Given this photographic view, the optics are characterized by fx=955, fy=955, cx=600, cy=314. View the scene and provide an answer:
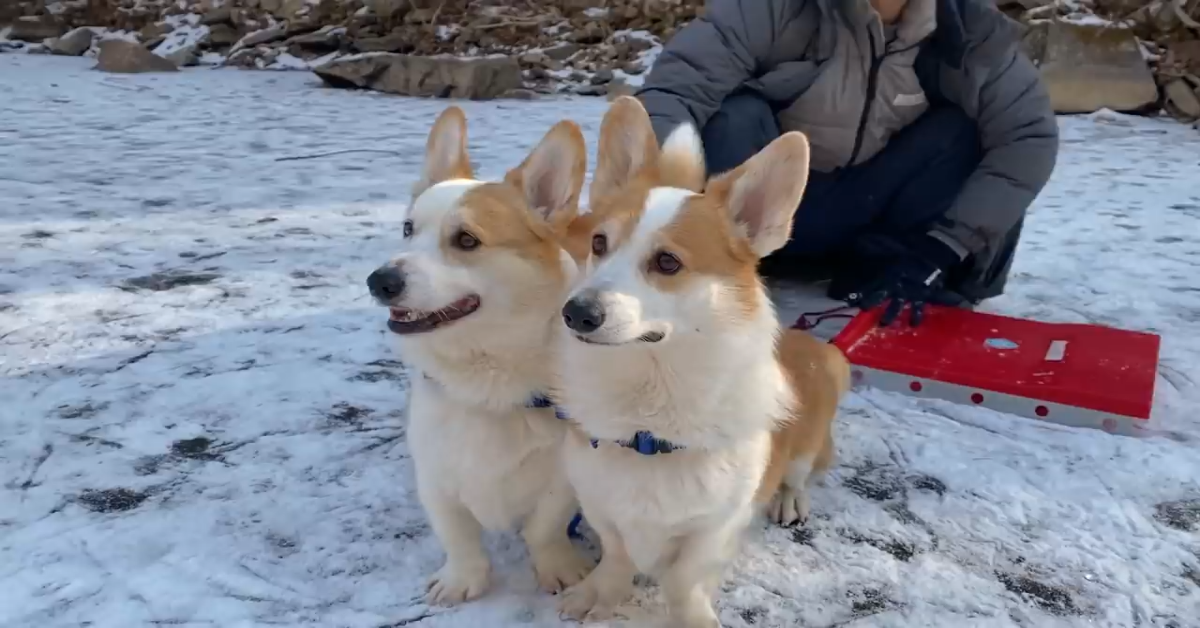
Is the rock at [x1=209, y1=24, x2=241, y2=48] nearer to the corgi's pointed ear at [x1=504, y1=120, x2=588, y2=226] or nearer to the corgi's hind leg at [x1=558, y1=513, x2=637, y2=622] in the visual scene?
the corgi's pointed ear at [x1=504, y1=120, x2=588, y2=226]

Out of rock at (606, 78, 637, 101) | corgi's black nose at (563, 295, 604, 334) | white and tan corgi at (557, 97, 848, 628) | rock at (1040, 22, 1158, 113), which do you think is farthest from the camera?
A: rock at (606, 78, 637, 101)

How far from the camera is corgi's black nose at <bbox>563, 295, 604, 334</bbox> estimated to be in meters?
1.45

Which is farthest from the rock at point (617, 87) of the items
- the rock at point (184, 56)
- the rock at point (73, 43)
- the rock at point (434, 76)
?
the rock at point (73, 43)

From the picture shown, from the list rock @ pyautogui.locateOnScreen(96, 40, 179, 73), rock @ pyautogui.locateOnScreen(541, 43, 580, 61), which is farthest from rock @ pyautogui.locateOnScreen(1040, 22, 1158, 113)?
rock @ pyautogui.locateOnScreen(96, 40, 179, 73)

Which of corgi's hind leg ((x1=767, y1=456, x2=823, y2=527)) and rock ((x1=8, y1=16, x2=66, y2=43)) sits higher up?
corgi's hind leg ((x1=767, y1=456, x2=823, y2=527))

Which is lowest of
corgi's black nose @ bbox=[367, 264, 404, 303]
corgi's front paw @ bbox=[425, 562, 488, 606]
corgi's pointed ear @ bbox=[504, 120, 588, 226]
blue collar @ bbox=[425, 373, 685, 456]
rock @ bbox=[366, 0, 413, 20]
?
corgi's front paw @ bbox=[425, 562, 488, 606]

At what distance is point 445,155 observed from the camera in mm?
2006

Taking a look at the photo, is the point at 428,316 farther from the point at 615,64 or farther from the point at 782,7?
the point at 615,64

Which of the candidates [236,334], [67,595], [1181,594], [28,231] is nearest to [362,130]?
[28,231]

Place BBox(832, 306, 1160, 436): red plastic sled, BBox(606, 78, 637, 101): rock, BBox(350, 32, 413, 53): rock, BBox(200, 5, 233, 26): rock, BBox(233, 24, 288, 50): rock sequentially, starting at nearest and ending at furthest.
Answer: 1. BBox(832, 306, 1160, 436): red plastic sled
2. BBox(606, 78, 637, 101): rock
3. BBox(350, 32, 413, 53): rock
4. BBox(233, 24, 288, 50): rock
5. BBox(200, 5, 233, 26): rock

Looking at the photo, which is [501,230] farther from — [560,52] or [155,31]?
[155,31]

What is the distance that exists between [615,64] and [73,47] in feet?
19.1

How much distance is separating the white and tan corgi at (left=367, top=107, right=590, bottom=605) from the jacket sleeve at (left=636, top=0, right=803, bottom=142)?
1.19 m

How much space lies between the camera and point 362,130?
6535 millimetres
